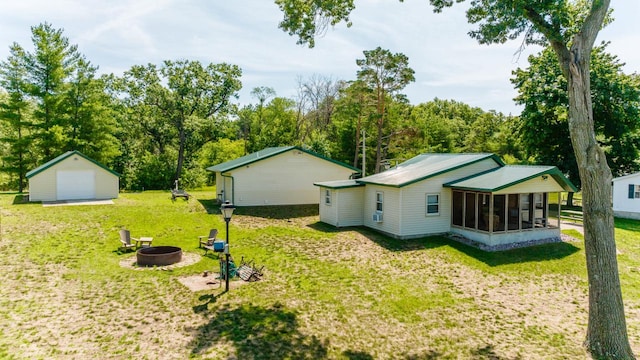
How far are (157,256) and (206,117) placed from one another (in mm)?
26181

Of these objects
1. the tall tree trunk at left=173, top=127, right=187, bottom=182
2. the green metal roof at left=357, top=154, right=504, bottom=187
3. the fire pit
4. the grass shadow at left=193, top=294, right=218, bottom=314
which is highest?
the tall tree trunk at left=173, top=127, right=187, bottom=182

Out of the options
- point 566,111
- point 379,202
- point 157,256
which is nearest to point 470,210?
point 379,202

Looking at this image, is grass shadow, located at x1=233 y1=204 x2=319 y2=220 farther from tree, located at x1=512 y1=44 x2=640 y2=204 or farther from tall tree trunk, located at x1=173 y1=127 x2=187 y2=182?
tree, located at x1=512 y1=44 x2=640 y2=204

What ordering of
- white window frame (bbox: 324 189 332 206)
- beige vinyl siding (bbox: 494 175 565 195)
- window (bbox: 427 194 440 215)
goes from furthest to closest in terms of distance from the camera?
white window frame (bbox: 324 189 332 206)
window (bbox: 427 194 440 215)
beige vinyl siding (bbox: 494 175 565 195)

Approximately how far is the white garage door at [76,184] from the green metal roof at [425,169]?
651 inches

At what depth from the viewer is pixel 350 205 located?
19312 millimetres

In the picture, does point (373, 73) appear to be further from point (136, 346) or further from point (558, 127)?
point (136, 346)

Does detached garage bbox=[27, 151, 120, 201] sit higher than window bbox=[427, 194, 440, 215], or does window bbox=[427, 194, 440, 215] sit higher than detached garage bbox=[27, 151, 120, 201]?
detached garage bbox=[27, 151, 120, 201]

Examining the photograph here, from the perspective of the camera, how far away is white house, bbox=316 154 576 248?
16.1 meters

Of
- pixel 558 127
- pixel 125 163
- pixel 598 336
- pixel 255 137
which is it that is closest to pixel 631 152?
pixel 558 127

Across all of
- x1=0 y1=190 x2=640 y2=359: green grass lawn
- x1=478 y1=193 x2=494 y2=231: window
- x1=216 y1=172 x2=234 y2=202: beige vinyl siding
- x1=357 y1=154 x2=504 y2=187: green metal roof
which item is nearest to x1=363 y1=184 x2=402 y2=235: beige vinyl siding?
x1=357 y1=154 x2=504 y2=187: green metal roof

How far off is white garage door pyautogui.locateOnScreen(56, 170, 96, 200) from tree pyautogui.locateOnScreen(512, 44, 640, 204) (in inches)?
1147

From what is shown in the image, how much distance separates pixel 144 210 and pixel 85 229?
4828mm

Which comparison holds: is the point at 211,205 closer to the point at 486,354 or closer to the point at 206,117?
the point at 206,117
